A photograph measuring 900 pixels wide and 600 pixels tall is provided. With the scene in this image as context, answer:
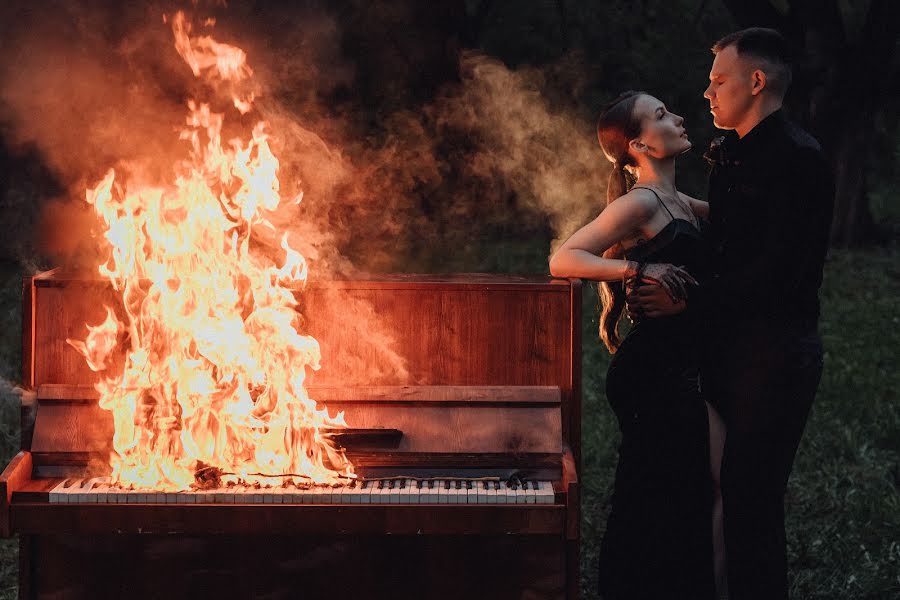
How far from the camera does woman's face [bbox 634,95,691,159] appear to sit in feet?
15.6

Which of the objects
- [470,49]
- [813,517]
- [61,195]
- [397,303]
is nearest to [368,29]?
[470,49]

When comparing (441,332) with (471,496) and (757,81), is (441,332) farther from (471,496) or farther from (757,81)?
(757,81)

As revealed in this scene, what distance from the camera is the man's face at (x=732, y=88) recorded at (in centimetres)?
448

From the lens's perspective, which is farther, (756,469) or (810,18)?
(810,18)

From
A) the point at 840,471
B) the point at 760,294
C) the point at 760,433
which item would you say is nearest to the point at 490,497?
the point at 760,433

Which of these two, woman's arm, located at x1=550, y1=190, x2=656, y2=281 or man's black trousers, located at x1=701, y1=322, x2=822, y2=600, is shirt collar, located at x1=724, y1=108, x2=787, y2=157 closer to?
woman's arm, located at x1=550, y1=190, x2=656, y2=281

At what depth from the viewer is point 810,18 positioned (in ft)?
55.4

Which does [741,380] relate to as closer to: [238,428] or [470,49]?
[238,428]

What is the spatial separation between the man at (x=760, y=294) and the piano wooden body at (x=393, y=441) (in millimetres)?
648

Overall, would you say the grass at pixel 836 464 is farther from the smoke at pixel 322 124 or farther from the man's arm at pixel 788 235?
the smoke at pixel 322 124

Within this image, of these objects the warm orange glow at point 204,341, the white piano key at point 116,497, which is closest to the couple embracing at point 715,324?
the warm orange glow at point 204,341

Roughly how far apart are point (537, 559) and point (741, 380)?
1132 millimetres

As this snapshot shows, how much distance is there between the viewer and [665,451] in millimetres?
4676

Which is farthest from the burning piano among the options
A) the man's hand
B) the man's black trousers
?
the man's black trousers
